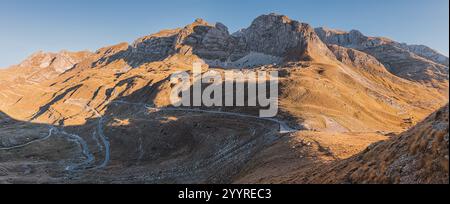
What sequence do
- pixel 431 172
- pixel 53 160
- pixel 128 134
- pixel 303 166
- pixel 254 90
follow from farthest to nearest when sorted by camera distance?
pixel 254 90, pixel 128 134, pixel 53 160, pixel 303 166, pixel 431 172

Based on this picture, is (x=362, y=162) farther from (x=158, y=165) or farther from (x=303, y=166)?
(x=158, y=165)

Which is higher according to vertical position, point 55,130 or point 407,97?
point 407,97

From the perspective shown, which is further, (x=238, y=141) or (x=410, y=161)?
(x=238, y=141)

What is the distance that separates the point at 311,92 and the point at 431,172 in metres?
91.8

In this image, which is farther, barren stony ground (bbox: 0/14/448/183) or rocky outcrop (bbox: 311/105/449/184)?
barren stony ground (bbox: 0/14/448/183)

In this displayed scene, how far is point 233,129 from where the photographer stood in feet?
274

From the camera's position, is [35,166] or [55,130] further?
[55,130]

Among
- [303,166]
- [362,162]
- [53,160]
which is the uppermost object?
[362,162]

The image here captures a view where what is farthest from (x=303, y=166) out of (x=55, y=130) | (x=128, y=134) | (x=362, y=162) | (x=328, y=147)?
(x=55, y=130)

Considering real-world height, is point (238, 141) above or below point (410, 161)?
below

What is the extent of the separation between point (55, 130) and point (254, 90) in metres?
78.7

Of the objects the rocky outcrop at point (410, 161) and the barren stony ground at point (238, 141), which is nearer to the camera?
the rocky outcrop at point (410, 161)

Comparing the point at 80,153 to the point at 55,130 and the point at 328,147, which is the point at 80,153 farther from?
the point at 328,147
